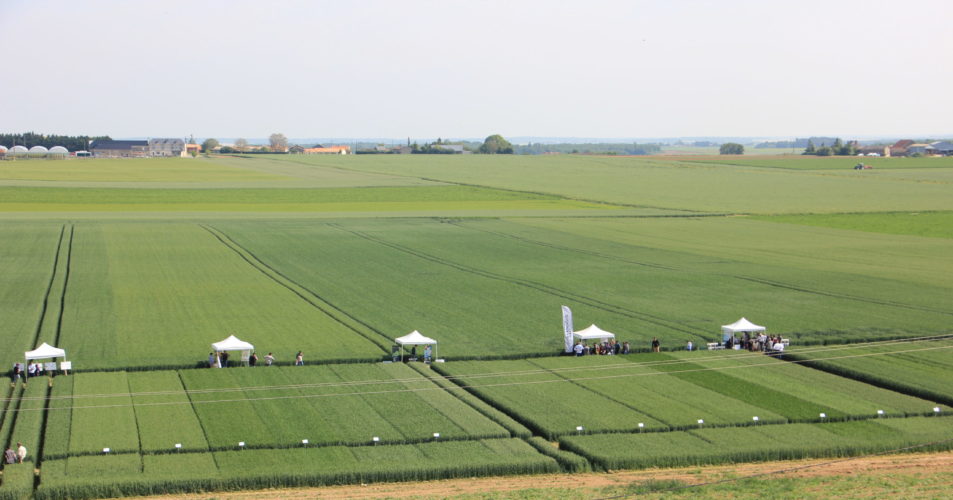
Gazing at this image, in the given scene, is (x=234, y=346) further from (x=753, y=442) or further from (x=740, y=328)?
(x=740, y=328)

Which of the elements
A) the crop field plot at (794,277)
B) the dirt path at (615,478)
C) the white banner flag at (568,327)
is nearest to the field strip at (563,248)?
the crop field plot at (794,277)

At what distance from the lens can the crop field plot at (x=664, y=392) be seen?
3134 cm

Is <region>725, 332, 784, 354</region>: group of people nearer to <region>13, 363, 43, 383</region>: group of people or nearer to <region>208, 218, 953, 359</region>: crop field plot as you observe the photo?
<region>208, 218, 953, 359</region>: crop field plot

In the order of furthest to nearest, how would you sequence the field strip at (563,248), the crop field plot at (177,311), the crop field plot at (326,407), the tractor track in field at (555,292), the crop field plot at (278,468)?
the field strip at (563,248)
the tractor track in field at (555,292)
the crop field plot at (177,311)
the crop field plot at (326,407)
the crop field plot at (278,468)

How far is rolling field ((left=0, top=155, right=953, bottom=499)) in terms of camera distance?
2823cm

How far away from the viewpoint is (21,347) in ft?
127

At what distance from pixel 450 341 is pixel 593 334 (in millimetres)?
6033

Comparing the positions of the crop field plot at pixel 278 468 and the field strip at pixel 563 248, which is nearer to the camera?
the crop field plot at pixel 278 468

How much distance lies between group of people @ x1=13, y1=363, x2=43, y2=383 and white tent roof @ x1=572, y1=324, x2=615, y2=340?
20.7 m

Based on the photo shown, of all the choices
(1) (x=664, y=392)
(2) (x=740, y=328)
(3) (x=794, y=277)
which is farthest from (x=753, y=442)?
(3) (x=794, y=277)

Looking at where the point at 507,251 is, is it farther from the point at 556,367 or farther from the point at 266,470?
the point at 266,470

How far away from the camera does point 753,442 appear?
29156 mm

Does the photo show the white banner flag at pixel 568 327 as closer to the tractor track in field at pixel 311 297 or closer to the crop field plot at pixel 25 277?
the tractor track in field at pixel 311 297

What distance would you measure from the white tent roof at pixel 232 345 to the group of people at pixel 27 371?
6.23 meters
